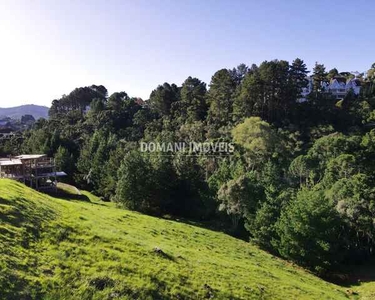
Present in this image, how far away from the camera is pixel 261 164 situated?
52.0m

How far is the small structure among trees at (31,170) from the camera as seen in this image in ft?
144

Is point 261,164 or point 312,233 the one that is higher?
point 261,164

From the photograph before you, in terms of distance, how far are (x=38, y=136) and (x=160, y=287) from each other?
8030cm

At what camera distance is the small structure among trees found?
43938 mm

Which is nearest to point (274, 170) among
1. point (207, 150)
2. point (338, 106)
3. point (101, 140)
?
point (207, 150)

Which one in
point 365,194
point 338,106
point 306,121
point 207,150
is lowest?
point 365,194

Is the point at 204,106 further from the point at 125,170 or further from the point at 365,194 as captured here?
the point at 365,194

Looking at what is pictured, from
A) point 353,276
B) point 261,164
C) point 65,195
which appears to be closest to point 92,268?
point 353,276

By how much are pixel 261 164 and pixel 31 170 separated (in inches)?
1425

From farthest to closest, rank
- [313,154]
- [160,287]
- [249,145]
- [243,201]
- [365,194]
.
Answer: [249,145] → [313,154] → [243,201] → [365,194] → [160,287]

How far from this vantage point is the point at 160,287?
→ 46.4 ft

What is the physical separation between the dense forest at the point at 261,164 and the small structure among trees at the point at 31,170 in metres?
10.6

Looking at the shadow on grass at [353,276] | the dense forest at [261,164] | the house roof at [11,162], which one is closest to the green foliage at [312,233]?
the dense forest at [261,164]

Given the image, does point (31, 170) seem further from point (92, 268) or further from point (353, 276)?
point (353, 276)
